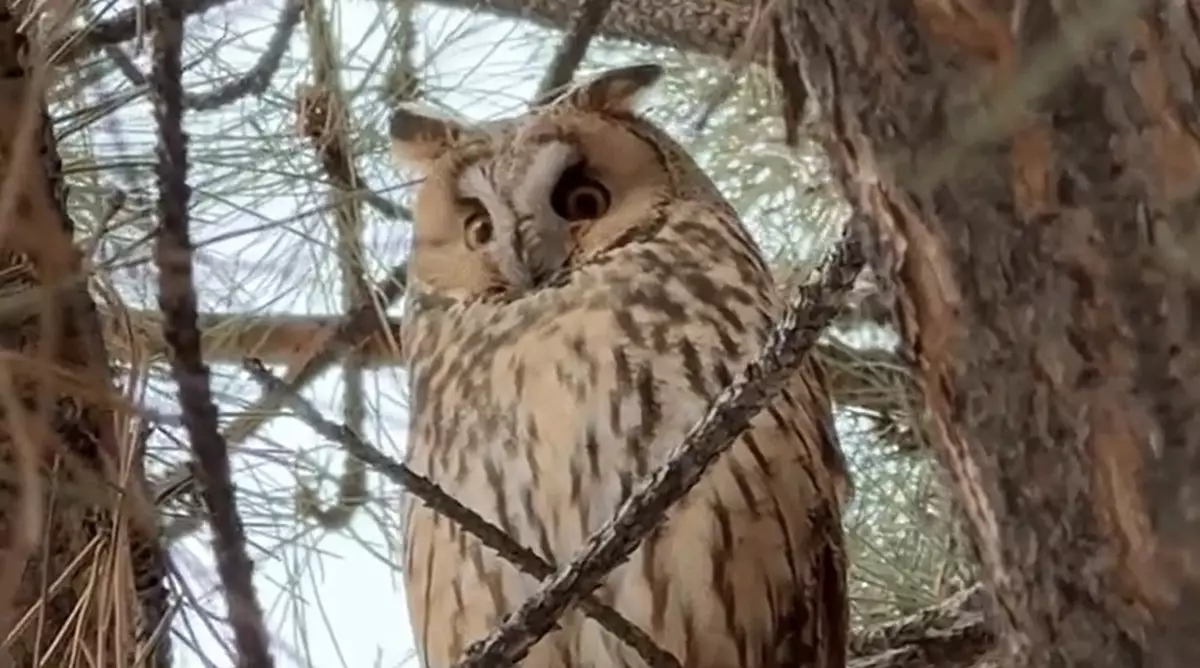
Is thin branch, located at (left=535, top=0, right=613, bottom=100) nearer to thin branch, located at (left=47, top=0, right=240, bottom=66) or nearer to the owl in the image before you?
the owl

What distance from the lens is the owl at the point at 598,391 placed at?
4.12 feet

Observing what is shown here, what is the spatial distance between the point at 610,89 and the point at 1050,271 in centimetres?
96

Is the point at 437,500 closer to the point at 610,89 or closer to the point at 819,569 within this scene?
the point at 819,569

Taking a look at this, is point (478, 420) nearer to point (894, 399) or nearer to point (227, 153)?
point (227, 153)

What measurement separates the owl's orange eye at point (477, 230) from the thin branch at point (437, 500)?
0.60m

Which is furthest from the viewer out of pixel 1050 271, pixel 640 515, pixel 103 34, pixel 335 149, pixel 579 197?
pixel 579 197

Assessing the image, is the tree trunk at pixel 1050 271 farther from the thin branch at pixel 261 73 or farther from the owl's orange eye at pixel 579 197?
the owl's orange eye at pixel 579 197

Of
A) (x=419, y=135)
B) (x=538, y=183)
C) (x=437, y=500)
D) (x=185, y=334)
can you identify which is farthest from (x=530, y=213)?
(x=185, y=334)

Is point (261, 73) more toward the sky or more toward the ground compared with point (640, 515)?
more toward the sky

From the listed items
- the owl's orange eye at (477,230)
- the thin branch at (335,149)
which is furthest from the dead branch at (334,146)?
the owl's orange eye at (477,230)

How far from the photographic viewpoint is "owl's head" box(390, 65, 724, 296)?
1.49m

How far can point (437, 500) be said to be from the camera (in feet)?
2.85

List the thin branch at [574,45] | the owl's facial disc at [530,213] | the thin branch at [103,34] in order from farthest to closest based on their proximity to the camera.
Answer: the owl's facial disc at [530,213], the thin branch at [574,45], the thin branch at [103,34]

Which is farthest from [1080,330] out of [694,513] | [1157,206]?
[694,513]
